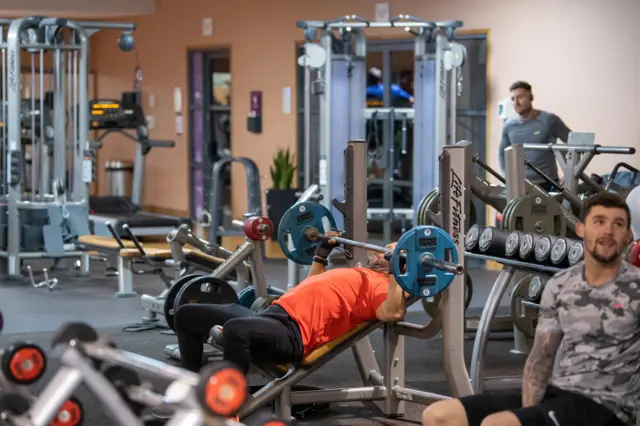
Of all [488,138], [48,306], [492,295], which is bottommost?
[48,306]

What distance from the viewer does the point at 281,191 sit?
1041 cm

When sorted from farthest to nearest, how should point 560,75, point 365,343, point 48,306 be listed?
point 560,75, point 48,306, point 365,343

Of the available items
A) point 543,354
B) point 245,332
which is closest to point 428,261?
point 245,332

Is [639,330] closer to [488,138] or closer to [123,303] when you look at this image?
[123,303]

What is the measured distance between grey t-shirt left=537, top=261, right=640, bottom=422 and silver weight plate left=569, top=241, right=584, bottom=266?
1517mm

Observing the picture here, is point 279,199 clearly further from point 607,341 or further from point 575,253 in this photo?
point 607,341

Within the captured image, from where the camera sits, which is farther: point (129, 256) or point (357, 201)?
point (129, 256)

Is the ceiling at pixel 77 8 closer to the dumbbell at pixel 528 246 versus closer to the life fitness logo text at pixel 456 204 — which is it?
the dumbbell at pixel 528 246

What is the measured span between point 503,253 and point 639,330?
1.85 meters

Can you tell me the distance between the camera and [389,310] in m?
4.30

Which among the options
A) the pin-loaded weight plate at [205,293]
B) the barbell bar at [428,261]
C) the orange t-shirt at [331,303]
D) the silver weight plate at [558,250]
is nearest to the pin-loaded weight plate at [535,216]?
the silver weight plate at [558,250]

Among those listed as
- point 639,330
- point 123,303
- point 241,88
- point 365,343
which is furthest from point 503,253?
point 241,88

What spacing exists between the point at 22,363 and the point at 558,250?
8.57 ft

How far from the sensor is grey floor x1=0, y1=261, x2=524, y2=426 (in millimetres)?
4852
